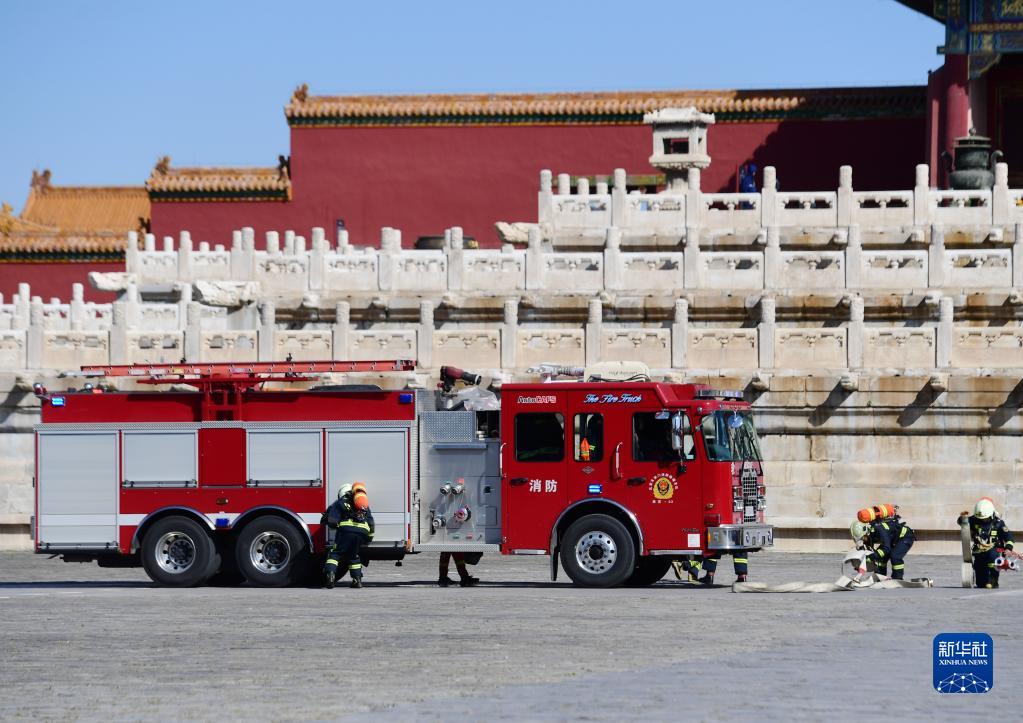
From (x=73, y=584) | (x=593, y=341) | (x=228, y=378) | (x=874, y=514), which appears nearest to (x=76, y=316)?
(x=593, y=341)

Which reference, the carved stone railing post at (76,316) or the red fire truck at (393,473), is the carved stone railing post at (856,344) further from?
the carved stone railing post at (76,316)

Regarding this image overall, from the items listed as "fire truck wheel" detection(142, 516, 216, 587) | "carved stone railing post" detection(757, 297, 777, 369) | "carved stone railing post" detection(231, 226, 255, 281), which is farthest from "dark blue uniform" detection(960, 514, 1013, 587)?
"carved stone railing post" detection(231, 226, 255, 281)

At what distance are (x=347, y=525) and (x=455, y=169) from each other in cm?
2678

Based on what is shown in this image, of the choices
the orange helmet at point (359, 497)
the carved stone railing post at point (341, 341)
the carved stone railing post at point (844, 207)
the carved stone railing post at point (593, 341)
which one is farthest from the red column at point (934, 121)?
the orange helmet at point (359, 497)

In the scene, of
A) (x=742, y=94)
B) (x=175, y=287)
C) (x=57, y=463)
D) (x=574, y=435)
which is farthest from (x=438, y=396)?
(x=742, y=94)

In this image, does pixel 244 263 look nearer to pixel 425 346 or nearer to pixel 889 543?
pixel 425 346

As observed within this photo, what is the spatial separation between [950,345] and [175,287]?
13.7 metres

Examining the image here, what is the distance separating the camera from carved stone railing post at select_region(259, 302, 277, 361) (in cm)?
3117

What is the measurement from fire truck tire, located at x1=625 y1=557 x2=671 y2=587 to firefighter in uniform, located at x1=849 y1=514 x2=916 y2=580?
237 centimetres

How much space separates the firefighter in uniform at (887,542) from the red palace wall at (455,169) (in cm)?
2450

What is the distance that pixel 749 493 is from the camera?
76.4 ft

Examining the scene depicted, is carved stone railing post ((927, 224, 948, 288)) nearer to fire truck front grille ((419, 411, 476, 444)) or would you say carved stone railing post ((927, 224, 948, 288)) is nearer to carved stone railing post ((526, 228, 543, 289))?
carved stone railing post ((526, 228, 543, 289))

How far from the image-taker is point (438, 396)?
23.7 metres

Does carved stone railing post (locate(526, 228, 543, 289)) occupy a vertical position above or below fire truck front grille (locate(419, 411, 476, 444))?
above
